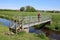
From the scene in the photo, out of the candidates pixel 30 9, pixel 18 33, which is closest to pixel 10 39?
pixel 18 33

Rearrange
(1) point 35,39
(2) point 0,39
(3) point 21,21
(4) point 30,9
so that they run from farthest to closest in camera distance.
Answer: (4) point 30,9
(3) point 21,21
(1) point 35,39
(2) point 0,39

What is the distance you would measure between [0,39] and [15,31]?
209 inches

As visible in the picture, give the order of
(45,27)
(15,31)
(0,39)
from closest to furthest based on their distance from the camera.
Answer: (0,39), (15,31), (45,27)

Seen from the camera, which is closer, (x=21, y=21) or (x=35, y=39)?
(x=35, y=39)

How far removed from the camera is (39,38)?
2047 cm

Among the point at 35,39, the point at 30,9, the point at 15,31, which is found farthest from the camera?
→ the point at 30,9

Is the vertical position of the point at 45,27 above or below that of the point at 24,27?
below

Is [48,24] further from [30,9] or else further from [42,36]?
[30,9]

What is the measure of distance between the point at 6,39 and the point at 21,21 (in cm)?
660

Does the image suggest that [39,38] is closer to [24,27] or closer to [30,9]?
[24,27]

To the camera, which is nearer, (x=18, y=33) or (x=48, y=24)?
(x=18, y=33)

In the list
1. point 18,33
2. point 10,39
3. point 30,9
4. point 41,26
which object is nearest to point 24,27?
point 18,33

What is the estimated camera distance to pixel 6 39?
661 inches

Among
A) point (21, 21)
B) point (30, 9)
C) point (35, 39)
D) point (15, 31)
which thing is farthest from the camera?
point (30, 9)
